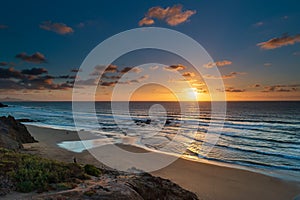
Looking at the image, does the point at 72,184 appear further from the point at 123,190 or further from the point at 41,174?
the point at 123,190

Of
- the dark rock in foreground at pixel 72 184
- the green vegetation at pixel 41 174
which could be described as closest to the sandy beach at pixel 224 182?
the dark rock in foreground at pixel 72 184

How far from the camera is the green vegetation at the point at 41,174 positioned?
571 centimetres

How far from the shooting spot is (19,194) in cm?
534

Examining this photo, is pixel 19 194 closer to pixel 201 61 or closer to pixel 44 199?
pixel 44 199

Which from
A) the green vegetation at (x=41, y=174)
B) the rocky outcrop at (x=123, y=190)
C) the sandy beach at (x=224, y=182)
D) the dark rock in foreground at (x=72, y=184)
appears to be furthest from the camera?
the sandy beach at (x=224, y=182)

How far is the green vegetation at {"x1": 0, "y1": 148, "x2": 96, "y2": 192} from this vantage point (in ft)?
18.7

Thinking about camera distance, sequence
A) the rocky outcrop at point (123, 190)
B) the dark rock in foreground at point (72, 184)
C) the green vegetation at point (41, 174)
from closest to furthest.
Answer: the rocky outcrop at point (123, 190)
the dark rock in foreground at point (72, 184)
the green vegetation at point (41, 174)

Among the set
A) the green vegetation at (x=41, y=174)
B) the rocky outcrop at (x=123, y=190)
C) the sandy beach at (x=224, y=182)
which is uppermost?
the green vegetation at (x=41, y=174)

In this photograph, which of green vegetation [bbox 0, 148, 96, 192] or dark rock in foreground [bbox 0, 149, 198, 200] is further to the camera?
green vegetation [bbox 0, 148, 96, 192]

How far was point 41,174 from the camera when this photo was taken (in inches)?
246

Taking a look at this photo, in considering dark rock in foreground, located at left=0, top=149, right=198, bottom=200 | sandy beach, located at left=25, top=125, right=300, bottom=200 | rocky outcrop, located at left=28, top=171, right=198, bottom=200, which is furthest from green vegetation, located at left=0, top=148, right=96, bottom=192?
sandy beach, located at left=25, top=125, right=300, bottom=200

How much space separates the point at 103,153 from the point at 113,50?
29.0 ft

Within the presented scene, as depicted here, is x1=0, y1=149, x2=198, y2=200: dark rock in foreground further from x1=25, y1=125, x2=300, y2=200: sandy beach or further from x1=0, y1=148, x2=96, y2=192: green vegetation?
x1=25, y1=125, x2=300, y2=200: sandy beach

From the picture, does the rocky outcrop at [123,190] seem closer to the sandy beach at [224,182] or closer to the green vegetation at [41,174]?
the green vegetation at [41,174]
